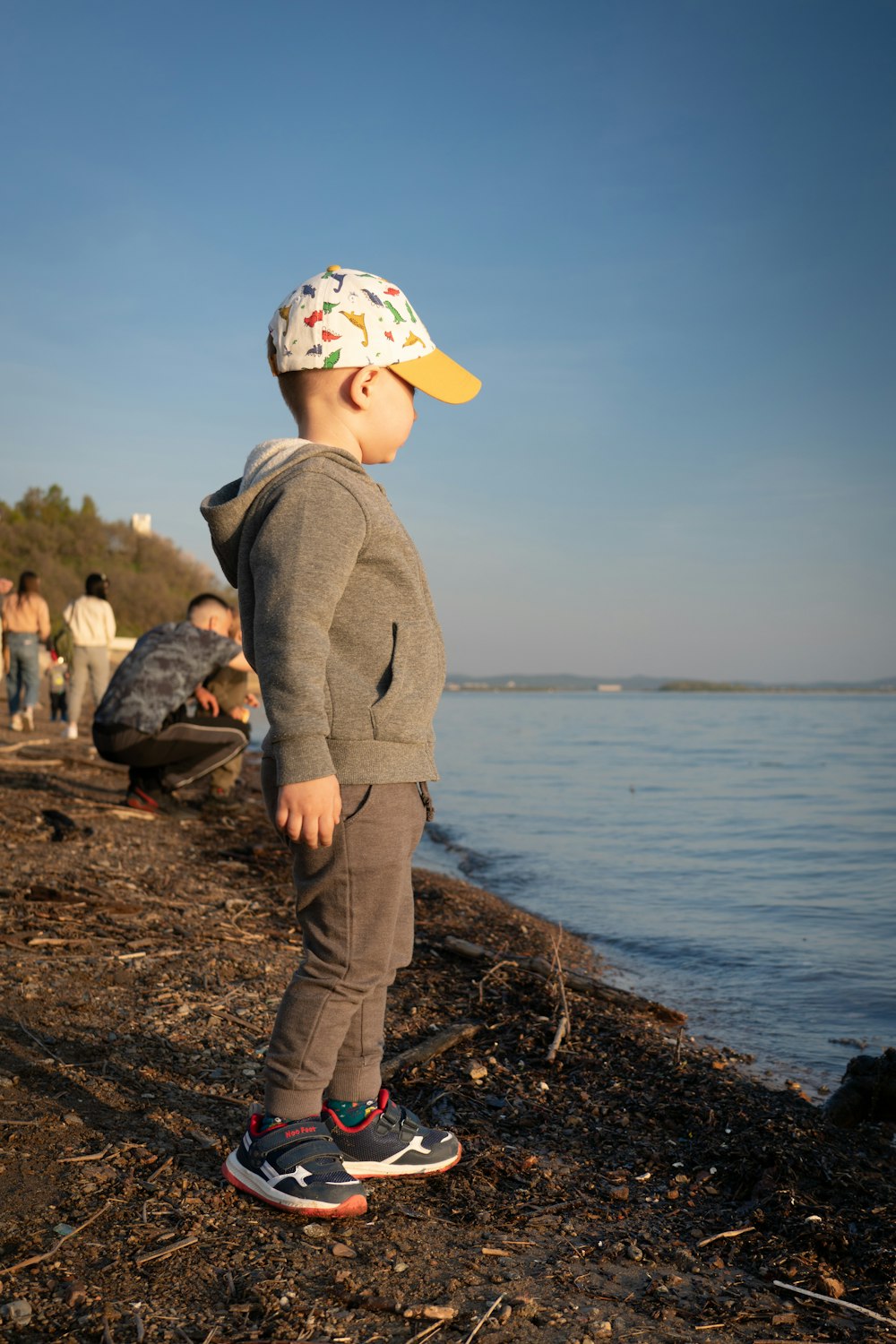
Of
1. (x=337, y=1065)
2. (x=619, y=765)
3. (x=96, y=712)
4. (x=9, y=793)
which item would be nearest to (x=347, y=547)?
(x=337, y=1065)

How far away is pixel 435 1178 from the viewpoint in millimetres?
2502

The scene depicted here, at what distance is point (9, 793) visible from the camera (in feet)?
24.7

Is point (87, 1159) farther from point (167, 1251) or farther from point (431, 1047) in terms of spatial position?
point (431, 1047)

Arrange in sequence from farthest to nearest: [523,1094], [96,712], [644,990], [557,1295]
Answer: [96,712] < [644,990] < [523,1094] < [557,1295]

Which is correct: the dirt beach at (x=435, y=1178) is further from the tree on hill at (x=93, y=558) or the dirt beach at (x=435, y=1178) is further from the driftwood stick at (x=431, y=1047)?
the tree on hill at (x=93, y=558)

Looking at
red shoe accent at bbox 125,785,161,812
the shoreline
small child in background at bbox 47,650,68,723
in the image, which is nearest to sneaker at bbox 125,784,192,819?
red shoe accent at bbox 125,785,161,812

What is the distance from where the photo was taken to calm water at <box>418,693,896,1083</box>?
16.8 feet

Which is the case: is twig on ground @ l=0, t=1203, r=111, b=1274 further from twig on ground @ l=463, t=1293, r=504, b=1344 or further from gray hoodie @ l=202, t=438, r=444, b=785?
gray hoodie @ l=202, t=438, r=444, b=785

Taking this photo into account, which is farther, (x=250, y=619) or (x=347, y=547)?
(x=250, y=619)

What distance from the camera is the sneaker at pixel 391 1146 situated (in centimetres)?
245

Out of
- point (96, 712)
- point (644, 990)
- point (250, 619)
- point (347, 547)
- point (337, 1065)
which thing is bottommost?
point (644, 990)

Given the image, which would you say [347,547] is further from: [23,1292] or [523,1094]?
[523,1094]

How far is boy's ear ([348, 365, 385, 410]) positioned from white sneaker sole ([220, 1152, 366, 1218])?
1.86 metres

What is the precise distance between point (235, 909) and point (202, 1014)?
1570 millimetres
